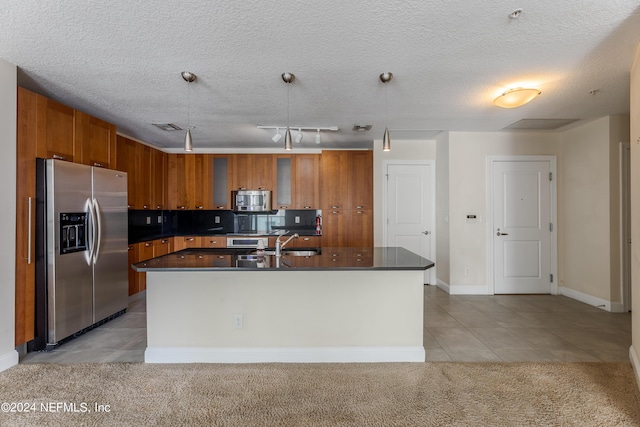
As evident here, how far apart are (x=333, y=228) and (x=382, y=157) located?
1429 mm

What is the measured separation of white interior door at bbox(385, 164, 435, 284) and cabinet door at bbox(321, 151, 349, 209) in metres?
0.75

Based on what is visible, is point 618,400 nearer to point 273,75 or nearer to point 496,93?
point 496,93

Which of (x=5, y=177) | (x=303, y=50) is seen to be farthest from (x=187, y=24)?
(x=5, y=177)

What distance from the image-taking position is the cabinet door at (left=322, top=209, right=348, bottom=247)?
5484mm

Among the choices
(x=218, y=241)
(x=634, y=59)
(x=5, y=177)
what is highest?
(x=634, y=59)

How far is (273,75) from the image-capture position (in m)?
2.74

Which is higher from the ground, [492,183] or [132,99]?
[132,99]

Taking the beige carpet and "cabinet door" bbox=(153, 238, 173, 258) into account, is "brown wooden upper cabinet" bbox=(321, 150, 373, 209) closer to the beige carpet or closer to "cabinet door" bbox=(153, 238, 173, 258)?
"cabinet door" bbox=(153, 238, 173, 258)

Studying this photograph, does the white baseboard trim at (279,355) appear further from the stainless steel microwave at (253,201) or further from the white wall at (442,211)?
the stainless steel microwave at (253,201)

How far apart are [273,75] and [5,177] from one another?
229 cm

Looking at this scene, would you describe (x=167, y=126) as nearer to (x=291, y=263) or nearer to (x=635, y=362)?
(x=291, y=263)

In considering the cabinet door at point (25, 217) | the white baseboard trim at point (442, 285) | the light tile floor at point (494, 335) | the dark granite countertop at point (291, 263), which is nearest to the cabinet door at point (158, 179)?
the light tile floor at point (494, 335)

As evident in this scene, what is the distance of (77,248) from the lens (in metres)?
3.13

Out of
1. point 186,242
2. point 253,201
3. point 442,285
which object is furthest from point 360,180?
point 186,242
